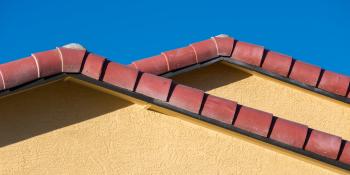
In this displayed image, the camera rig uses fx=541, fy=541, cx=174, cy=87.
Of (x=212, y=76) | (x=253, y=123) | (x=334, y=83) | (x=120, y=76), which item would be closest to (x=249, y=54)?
(x=212, y=76)

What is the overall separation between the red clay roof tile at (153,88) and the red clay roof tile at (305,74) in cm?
199

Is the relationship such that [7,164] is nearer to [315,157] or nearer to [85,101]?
[85,101]

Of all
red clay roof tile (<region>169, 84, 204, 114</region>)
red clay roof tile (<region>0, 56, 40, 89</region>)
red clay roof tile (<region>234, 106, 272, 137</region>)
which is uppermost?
red clay roof tile (<region>0, 56, 40, 89</region>)

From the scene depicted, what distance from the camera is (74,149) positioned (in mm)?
4324

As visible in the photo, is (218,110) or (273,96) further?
(273,96)

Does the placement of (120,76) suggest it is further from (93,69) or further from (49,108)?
(49,108)

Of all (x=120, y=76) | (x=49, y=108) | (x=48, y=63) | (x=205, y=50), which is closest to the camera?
(x=48, y=63)

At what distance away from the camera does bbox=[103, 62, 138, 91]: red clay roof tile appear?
14.0 feet

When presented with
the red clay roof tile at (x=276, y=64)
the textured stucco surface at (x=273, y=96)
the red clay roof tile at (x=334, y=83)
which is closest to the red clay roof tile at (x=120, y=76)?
the textured stucco surface at (x=273, y=96)

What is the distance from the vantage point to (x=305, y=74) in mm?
5812

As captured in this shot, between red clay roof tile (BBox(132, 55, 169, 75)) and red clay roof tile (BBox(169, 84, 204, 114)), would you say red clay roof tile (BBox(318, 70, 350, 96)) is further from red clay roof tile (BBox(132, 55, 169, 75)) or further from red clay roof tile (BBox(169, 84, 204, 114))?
red clay roof tile (BBox(169, 84, 204, 114))

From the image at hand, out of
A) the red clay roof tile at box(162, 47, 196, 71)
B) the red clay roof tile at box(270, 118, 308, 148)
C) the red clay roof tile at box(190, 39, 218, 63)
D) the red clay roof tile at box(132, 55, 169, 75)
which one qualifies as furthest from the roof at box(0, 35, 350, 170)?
the red clay roof tile at box(190, 39, 218, 63)

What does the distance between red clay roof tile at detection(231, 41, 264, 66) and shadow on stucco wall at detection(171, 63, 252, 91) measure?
25cm

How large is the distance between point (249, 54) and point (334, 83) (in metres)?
0.99
